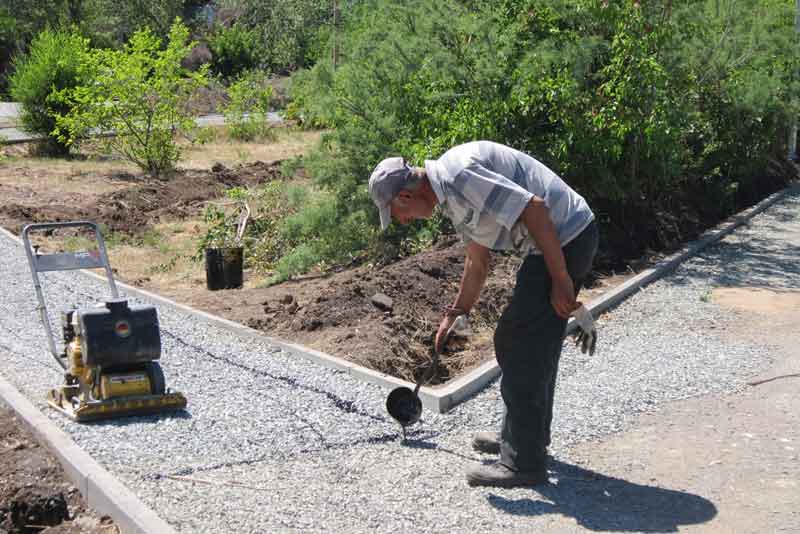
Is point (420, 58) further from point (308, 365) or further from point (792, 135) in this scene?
point (792, 135)

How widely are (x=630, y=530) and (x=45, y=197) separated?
1435cm

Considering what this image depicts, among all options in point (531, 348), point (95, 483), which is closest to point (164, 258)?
point (95, 483)

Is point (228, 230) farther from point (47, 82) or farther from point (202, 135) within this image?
point (47, 82)

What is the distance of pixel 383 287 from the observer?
8477 mm

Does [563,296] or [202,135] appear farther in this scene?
[202,135]

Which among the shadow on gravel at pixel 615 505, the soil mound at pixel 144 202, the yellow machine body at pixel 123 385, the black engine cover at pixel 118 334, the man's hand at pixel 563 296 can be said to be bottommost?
the soil mound at pixel 144 202

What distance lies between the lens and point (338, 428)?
5828 millimetres

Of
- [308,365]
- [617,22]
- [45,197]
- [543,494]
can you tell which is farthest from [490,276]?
[45,197]

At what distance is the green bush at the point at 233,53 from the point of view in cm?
4047

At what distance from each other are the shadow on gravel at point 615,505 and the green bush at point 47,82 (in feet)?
59.1

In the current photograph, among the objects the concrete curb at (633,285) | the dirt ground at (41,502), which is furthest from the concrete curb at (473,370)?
the dirt ground at (41,502)

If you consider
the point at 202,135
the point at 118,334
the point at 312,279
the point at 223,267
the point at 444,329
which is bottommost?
the point at 312,279

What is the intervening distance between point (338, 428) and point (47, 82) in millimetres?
17676

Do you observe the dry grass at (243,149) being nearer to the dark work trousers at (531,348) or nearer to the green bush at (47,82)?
the green bush at (47,82)
